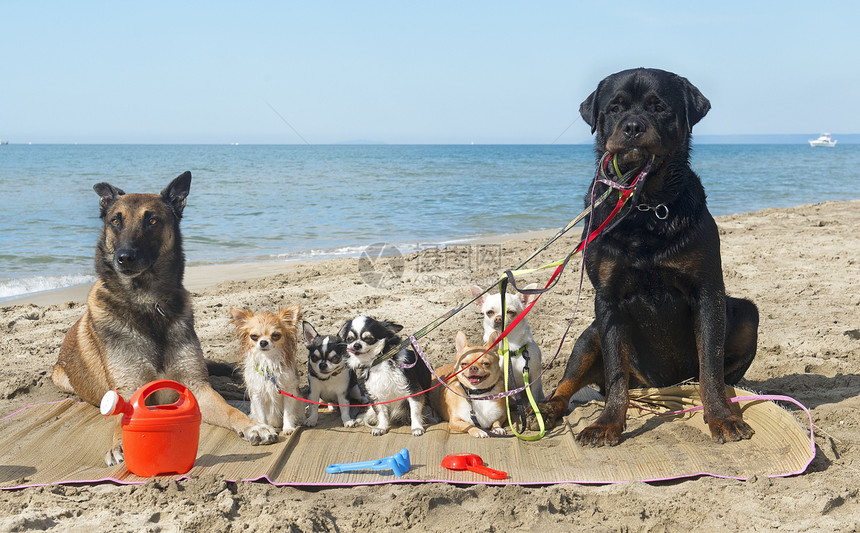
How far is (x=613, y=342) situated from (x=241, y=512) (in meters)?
2.25

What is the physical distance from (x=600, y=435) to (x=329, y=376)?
1762 millimetres

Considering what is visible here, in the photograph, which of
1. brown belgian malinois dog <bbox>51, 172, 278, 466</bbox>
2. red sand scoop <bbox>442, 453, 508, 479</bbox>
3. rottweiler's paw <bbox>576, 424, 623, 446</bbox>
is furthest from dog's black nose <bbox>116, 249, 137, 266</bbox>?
rottweiler's paw <bbox>576, 424, 623, 446</bbox>

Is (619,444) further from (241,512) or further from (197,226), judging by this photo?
(197,226)

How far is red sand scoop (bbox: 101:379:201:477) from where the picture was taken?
3408 mm

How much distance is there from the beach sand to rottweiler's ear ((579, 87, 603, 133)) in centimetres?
208

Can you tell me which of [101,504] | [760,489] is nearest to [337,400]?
[101,504]

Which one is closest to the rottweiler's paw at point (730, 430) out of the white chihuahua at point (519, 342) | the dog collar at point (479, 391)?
the white chihuahua at point (519, 342)

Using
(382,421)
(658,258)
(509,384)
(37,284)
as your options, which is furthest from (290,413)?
(37,284)

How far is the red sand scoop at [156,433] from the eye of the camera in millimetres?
3408

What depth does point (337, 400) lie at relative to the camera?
462 centimetres

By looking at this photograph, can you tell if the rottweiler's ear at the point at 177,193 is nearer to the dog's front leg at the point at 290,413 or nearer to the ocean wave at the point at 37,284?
the dog's front leg at the point at 290,413

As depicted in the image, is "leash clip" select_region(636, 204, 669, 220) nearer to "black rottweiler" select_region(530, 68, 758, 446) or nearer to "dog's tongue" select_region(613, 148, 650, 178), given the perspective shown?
"black rottweiler" select_region(530, 68, 758, 446)

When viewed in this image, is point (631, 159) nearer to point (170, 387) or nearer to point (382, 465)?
point (382, 465)

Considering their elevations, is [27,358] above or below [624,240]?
below
